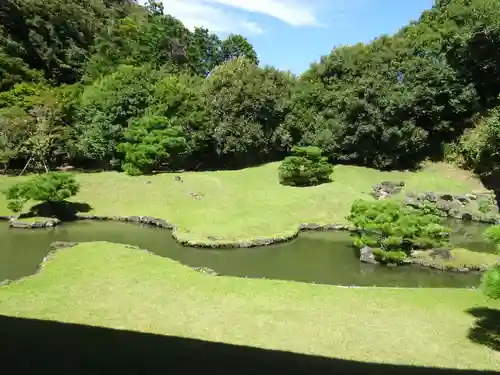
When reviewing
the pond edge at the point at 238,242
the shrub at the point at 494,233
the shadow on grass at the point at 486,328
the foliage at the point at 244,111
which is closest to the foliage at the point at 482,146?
the pond edge at the point at 238,242

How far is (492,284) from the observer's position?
25.7 feet

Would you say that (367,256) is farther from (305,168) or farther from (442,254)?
(305,168)

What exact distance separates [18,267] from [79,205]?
9.63 m

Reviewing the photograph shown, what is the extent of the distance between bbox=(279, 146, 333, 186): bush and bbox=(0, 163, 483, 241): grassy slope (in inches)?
34.1

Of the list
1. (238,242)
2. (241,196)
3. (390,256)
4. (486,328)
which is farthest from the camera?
(241,196)

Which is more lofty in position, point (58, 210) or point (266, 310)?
point (266, 310)

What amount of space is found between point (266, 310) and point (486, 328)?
15.0 ft

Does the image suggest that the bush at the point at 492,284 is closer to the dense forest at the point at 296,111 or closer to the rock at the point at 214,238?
the rock at the point at 214,238

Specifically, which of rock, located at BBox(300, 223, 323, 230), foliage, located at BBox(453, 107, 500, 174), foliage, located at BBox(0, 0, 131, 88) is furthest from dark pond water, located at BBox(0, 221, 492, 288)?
foliage, located at BBox(0, 0, 131, 88)

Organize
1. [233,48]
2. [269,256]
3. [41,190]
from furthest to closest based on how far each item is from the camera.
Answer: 1. [233,48]
2. [41,190]
3. [269,256]

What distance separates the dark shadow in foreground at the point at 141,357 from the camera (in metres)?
7.53

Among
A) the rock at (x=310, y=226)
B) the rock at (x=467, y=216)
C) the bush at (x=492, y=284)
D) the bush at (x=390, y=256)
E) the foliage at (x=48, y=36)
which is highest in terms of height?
the foliage at (x=48, y=36)

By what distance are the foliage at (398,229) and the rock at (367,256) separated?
20 centimetres

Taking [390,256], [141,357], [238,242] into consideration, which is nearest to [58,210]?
[238,242]
